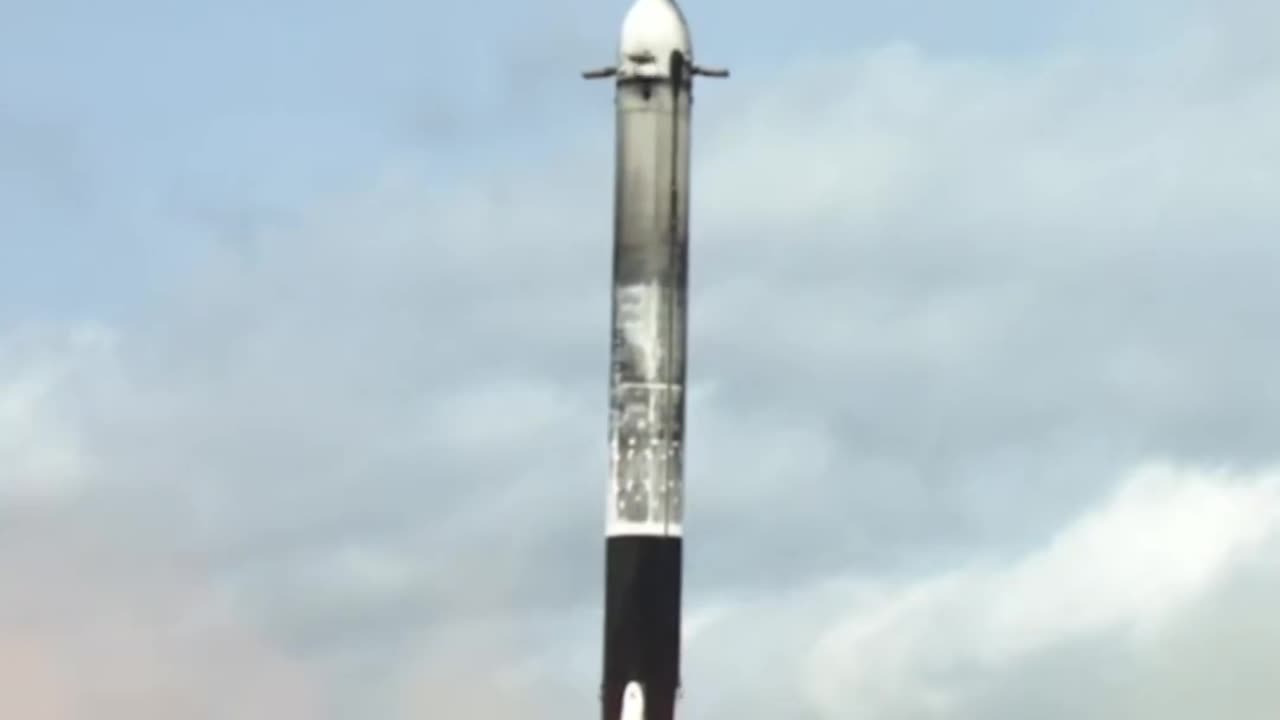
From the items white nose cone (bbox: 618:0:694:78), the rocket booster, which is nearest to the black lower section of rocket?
the rocket booster

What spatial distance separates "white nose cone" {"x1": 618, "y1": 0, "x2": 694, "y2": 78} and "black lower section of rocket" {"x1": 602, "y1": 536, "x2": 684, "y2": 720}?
387 inches

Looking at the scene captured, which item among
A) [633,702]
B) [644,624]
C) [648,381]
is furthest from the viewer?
[648,381]

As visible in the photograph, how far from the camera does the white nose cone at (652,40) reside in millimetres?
91250

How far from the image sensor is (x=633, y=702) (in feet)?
291

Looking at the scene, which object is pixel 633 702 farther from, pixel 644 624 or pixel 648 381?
pixel 648 381

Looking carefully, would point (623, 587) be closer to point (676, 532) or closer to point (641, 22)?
point (676, 532)

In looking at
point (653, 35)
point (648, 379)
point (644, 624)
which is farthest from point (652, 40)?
point (644, 624)

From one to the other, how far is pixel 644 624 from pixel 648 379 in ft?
16.7

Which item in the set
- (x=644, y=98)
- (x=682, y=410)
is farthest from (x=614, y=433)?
(x=644, y=98)

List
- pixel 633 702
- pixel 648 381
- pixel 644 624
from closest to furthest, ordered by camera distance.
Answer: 1. pixel 633 702
2. pixel 644 624
3. pixel 648 381

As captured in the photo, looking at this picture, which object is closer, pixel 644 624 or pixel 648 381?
pixel 644 624

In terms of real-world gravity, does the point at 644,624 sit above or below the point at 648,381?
below

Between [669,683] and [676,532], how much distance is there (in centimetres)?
315

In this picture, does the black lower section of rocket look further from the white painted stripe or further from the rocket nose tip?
the rocket nose tip
